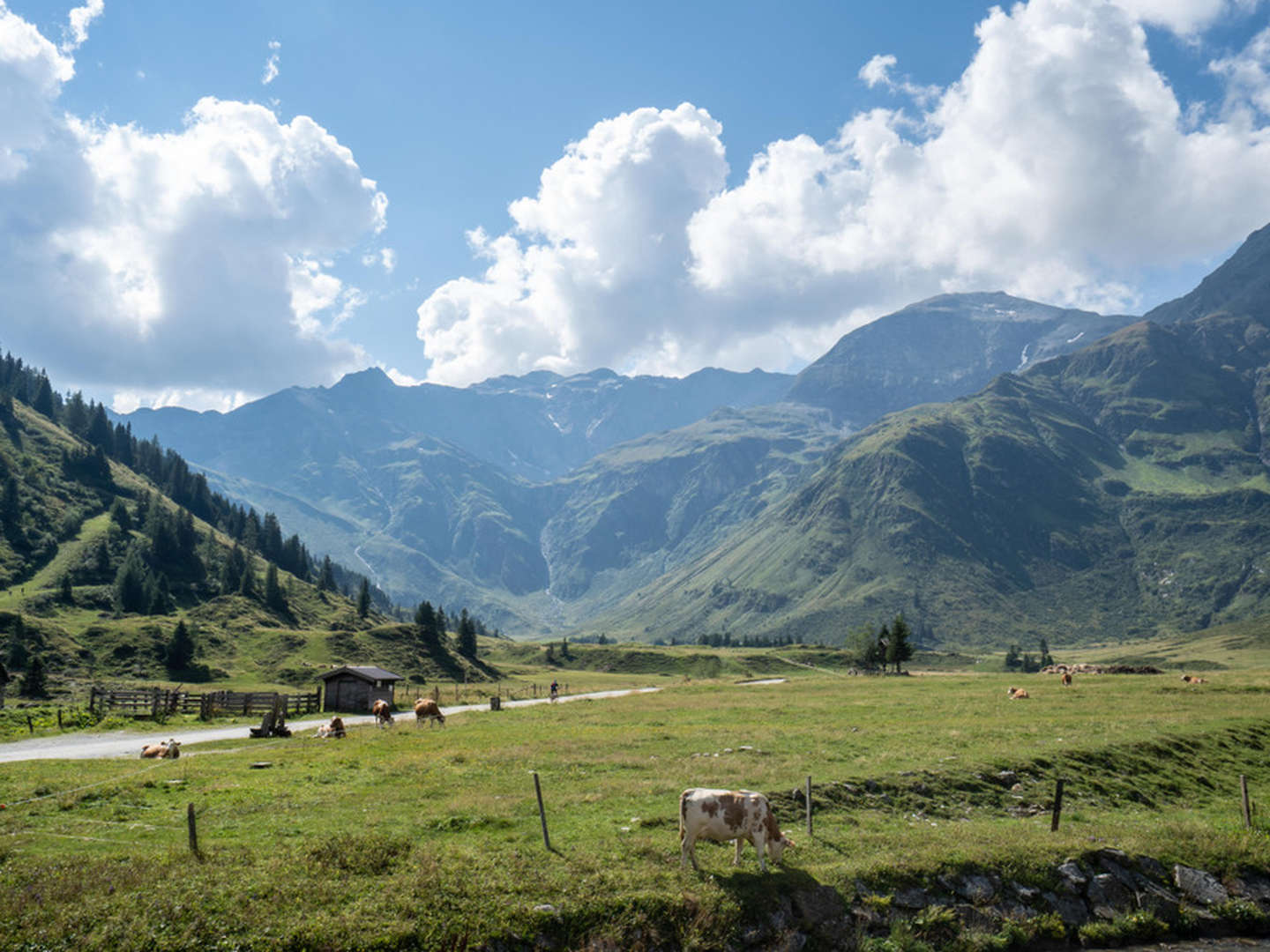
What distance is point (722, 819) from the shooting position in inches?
818

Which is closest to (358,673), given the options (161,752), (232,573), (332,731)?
(332,731)

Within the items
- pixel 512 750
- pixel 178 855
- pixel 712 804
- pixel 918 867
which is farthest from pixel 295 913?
pixel 512 750

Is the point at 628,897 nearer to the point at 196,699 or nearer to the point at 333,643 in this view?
the point at 196,699

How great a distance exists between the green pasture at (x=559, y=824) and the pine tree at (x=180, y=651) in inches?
3452

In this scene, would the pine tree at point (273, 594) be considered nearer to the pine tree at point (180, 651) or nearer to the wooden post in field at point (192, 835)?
the pine tree at point (180, 651)

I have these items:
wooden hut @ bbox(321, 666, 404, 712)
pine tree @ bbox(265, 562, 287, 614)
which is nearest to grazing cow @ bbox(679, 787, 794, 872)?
wooden hut @ bbox(321, 666, 404, 712)

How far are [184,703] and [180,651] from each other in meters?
63.4

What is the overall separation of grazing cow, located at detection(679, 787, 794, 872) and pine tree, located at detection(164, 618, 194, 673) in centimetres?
12643

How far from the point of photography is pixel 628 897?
62.5ft

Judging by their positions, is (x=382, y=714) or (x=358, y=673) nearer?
(x=382, y=714)

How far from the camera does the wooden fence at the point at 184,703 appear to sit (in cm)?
6309

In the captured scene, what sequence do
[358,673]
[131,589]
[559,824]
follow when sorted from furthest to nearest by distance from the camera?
[131,589] → [358,673] → [559,824]

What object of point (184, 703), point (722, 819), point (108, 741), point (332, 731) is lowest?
point (184, 703)

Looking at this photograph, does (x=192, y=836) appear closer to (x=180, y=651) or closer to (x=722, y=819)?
(x=722, y=819)
